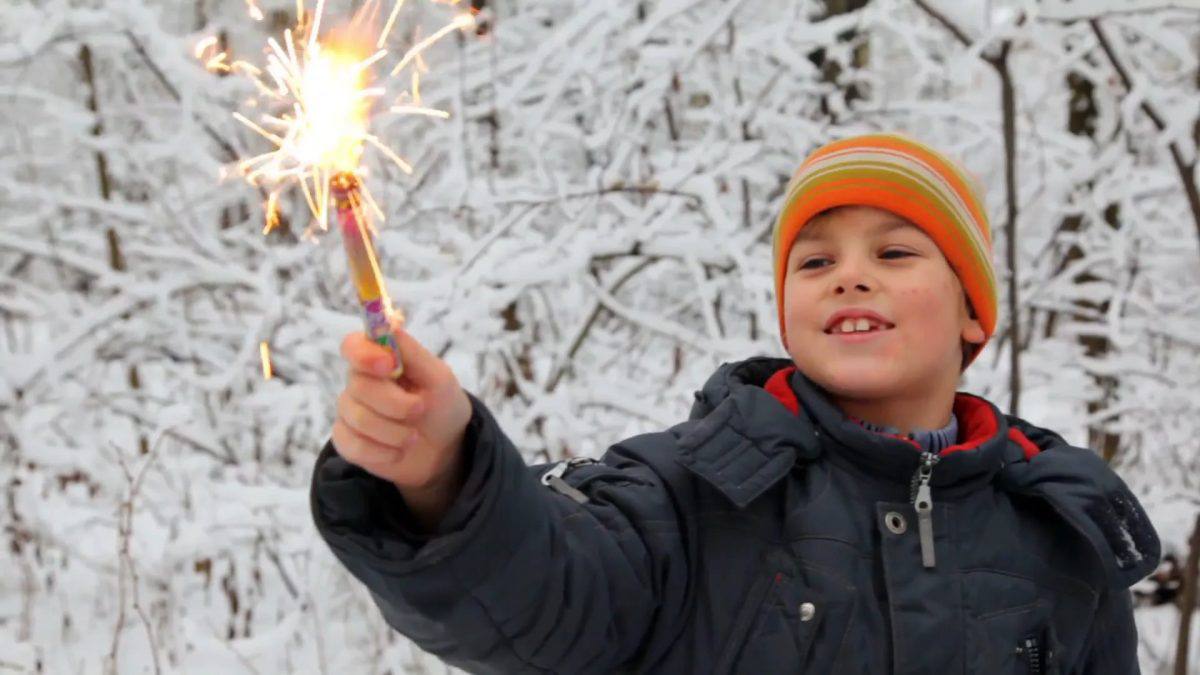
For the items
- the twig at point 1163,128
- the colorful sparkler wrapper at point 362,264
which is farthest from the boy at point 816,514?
the twig at point 1163,128

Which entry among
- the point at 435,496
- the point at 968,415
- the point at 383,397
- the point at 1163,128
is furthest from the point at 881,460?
the point at 1163,128

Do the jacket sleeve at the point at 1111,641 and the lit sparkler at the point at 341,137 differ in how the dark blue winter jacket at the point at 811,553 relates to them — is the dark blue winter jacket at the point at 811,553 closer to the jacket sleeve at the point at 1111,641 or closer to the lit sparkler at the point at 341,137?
the jacket sleeve at the point at 1111,641

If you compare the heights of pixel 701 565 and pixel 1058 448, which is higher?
pixel 1058 448

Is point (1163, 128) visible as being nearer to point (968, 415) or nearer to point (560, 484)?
point (968, 415)

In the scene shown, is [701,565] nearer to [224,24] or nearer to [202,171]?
[202,171]

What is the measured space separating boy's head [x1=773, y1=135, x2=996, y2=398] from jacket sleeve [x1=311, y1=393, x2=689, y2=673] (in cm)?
38

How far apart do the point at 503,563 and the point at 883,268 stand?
2.36ft

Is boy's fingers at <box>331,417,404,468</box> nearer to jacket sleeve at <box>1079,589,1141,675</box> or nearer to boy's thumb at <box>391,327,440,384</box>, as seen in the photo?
boy's thumb at <box>391,327,440,384</box>

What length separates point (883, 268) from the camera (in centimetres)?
135

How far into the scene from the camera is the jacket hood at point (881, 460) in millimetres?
1224

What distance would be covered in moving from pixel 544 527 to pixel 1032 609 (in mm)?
702

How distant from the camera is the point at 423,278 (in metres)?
4.00

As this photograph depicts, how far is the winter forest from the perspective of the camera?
3439 millimetres

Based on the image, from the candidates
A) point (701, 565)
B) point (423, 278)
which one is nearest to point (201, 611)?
point (423, 278)
